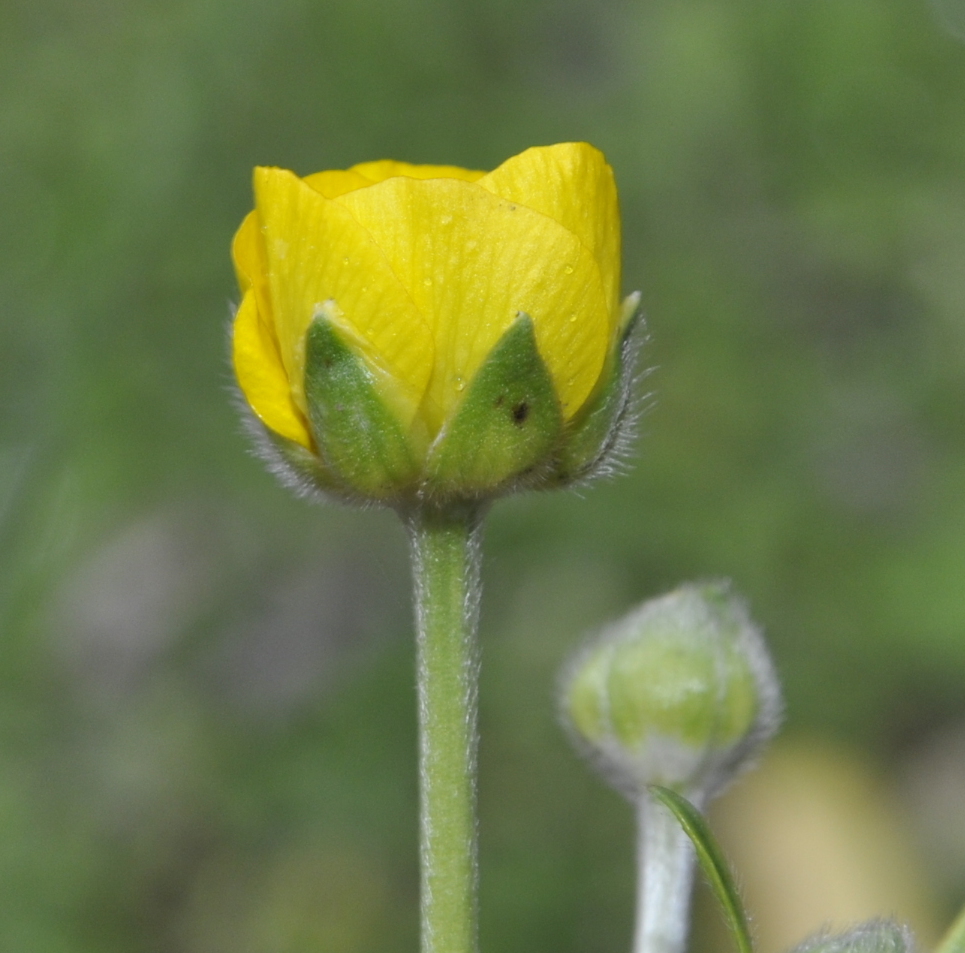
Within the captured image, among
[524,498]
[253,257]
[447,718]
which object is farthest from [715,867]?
[524,498]

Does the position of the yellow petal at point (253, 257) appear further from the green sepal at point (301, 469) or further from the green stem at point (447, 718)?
the green stem at point (447, 718)

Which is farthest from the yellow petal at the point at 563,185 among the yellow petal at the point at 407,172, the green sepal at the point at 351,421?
the green sepal at the point at 351,421

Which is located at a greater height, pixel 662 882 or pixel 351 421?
pixel 351 421

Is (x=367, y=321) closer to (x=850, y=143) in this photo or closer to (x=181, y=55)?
(x=181, y=55)

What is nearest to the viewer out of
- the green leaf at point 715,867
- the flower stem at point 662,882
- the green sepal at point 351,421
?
the green leaf at point 715,867

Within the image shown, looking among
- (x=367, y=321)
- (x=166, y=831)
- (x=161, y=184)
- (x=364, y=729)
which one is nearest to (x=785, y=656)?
(x=364, y=729)

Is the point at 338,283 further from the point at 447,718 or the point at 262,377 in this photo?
the point at 447,718
